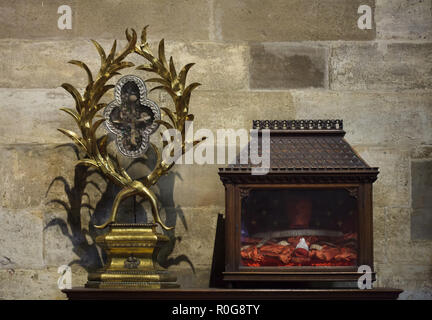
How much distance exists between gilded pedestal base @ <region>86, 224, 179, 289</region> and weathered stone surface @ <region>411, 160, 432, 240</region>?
1055mm

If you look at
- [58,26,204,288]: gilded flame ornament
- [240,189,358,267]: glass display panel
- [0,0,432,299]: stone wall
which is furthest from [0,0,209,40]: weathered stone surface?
[240,189,358,267]: glass display panel

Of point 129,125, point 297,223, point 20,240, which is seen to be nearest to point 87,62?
point 129,125

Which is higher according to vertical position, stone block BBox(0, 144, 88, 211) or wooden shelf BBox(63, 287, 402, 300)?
→ stone block BBox(0, 144, 88, 211)

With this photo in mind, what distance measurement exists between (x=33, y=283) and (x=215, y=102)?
42.8 inches

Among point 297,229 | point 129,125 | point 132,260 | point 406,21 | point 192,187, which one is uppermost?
point 406,21

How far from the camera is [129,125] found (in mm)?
3334

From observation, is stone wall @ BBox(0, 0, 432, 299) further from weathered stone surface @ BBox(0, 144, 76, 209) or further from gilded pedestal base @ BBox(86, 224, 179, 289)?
gilded pedestal base @ BBox(86, 224, 179, 289)

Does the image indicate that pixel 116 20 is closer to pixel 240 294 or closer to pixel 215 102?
pixel 215 102

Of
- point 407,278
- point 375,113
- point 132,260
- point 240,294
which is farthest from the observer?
point 375,113

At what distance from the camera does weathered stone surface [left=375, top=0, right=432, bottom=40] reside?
3619 mm

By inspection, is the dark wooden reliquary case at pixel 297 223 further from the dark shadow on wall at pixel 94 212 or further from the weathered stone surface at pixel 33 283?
the weathered stone surface at pixel 33 283

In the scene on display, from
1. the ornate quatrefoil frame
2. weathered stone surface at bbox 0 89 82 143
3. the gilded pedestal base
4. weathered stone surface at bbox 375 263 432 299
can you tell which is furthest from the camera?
weathered stone surface at bbox 0 89 82 143

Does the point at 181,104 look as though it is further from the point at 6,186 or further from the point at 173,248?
the point at 6,186
